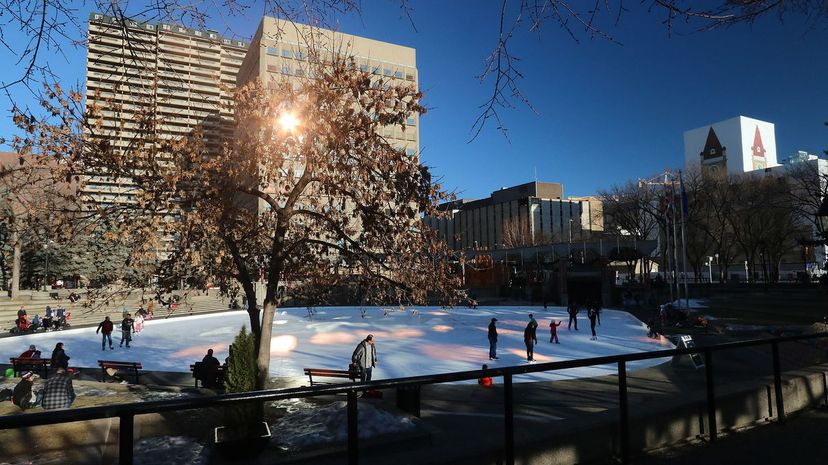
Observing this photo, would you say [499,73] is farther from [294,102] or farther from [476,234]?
[476,234]

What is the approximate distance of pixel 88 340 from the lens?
85.5 ft

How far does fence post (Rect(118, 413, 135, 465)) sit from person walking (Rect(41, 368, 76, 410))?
31.1 feet

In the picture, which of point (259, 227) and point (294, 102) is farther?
point (259, 227)

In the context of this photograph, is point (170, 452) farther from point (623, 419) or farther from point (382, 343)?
point (382, 343)

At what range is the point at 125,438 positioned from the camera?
2324 millimetres

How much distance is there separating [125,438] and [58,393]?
31.7ft

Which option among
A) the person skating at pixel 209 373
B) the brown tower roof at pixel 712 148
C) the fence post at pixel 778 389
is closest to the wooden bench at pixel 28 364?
the person skating at pixel 209 373

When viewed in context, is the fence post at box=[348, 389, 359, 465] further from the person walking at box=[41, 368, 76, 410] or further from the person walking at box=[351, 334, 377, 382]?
the person walking at box=[351, 334, 377, 382]

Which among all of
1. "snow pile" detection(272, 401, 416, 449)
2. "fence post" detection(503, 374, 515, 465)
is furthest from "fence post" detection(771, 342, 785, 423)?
"snow pile" detection(272, 401, 416, 449)

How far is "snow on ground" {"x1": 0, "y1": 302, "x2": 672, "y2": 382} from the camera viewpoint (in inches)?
704

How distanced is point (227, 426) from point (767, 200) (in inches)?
2181

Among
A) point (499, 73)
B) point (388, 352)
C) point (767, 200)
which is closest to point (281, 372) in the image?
point (388, 352)

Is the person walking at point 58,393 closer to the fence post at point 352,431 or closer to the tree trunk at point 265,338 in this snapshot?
the tree trunk at point 265,338

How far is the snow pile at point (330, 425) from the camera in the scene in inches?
303
